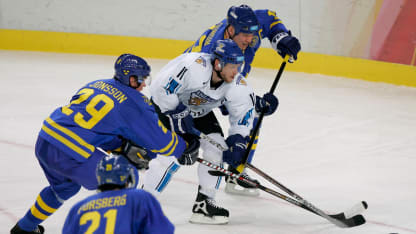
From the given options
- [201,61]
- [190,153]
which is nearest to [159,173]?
[190,153]

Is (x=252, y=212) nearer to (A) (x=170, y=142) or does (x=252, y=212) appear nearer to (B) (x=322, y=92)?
(A) (x=170, y=142)

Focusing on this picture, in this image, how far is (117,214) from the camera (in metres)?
1.93

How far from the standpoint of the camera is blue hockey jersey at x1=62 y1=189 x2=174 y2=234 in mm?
1927

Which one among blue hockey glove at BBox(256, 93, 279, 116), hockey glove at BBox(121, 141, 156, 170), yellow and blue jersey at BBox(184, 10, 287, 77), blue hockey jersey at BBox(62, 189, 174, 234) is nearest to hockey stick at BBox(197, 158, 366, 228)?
blue hockey glove at BBox(256, 93, 279, 116)

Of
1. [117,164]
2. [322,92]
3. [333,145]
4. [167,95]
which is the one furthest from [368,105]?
[117,164]

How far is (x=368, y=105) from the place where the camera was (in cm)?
694

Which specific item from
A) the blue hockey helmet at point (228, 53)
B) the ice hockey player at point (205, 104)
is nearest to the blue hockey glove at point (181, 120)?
the ice hockey player at point (205, 104)

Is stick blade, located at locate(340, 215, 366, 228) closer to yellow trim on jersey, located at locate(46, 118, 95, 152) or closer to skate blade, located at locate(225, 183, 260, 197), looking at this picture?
skate blade, located at locate(225, 183, 260, 197)

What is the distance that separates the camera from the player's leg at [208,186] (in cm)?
345

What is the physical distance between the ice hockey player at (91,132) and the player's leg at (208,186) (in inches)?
22.9

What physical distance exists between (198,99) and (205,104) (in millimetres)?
60

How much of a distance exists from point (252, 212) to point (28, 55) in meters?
5.90

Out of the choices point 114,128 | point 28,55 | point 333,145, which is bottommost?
point 28,55

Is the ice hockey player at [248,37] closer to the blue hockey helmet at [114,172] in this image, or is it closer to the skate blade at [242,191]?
the skate blade at [242,191]
